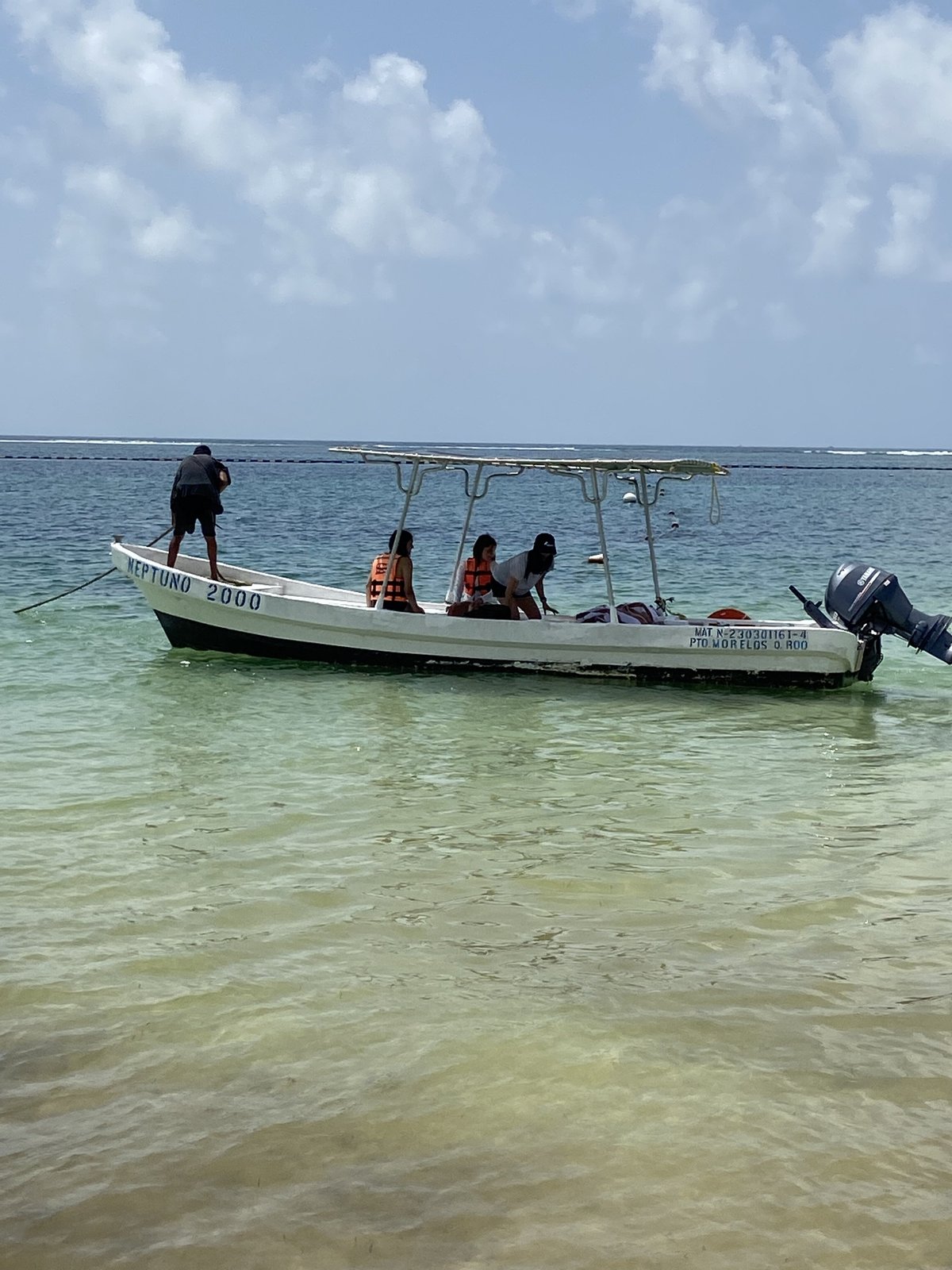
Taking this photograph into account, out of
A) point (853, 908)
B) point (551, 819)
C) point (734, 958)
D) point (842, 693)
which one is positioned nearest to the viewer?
Answer: point (734, 958)

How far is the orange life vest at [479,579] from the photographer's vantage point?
13.5 metres

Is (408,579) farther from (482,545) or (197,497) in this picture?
A: (197,497)

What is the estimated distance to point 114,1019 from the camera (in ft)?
16.1

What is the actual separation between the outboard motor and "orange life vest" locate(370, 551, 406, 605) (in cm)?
438

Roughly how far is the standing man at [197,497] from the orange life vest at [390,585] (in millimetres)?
1869

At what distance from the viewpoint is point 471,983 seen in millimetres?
5359

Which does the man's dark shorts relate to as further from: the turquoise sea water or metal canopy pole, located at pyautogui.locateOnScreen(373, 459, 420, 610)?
the turquoise sea water

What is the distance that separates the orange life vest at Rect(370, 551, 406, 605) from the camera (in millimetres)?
13445

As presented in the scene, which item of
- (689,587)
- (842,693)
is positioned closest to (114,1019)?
(842,693)

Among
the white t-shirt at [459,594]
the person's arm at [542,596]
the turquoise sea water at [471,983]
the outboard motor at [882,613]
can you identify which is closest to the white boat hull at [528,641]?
the outboard motor at [882,613]

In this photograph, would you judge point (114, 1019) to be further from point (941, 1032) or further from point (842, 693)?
point (842, 693)

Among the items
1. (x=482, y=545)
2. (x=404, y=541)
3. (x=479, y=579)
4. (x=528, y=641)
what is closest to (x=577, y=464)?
(x=482, y=545)

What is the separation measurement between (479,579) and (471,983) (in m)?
8.37

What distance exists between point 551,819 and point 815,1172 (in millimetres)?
4191
